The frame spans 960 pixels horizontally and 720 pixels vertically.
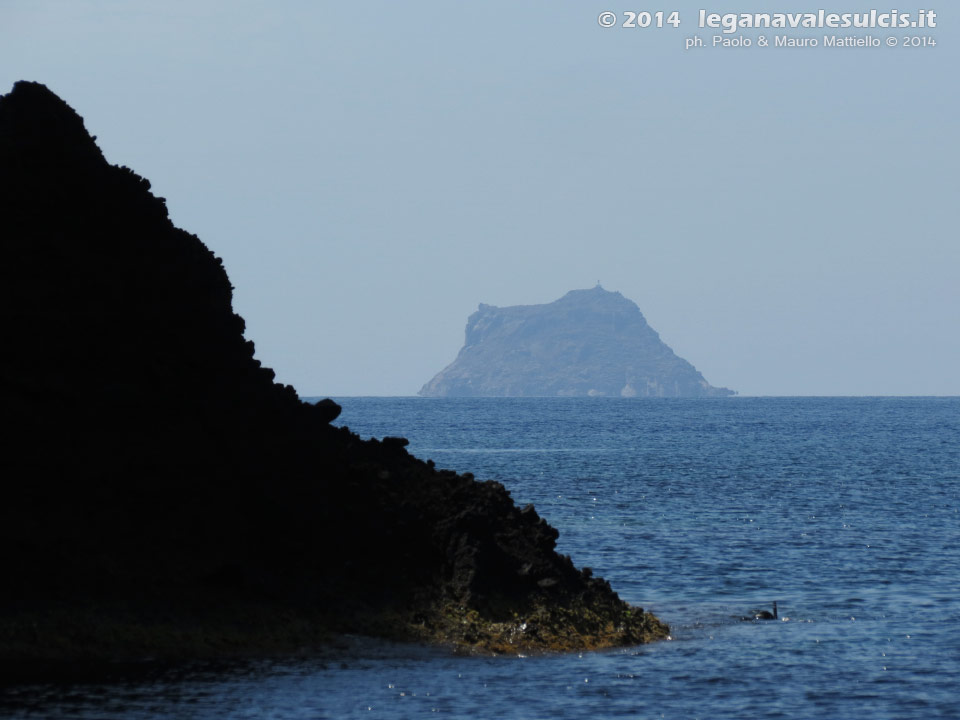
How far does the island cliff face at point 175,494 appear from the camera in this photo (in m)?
31.2

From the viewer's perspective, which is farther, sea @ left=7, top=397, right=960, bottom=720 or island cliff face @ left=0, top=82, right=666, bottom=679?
island cliff face @ left=0, top=82, right=666, bottom=679

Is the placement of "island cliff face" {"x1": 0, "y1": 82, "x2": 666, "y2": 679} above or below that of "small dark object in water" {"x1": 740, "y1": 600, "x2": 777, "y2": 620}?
above

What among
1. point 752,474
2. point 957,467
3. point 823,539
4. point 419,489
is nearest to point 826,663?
point 419,489

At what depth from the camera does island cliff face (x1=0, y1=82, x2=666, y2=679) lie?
102 feet

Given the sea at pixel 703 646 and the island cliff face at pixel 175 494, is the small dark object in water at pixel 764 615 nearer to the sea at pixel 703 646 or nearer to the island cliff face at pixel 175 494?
the sea at pixel 703 646

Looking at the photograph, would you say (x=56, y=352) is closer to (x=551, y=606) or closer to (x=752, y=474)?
(x=551, y=606)

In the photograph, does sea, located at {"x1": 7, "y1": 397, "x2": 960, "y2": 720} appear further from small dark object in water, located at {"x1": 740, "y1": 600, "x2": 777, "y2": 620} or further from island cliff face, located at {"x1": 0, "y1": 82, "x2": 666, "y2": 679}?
island cliff face, located at {"x1": 0, "y1": 82, "x2": 666, "y2": 679}

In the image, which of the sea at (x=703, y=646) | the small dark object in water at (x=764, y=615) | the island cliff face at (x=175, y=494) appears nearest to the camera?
the sea at (x=703, y=646)

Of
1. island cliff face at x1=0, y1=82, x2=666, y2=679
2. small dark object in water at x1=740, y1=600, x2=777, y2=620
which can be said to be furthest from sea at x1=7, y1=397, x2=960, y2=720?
island cliff face at x1=0, y1=82, x2=666, y2=679

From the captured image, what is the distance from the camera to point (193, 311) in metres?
36.8

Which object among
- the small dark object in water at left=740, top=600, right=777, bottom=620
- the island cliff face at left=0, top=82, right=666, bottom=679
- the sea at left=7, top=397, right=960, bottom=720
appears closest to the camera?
the sea at left=7, top=397, right=960, bottom=720

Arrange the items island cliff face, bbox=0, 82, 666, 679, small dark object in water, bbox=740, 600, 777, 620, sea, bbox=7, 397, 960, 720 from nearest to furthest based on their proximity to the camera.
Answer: sea, bbox=7, 397, 960, 720
island cliff face, bbox=0, 82, 666, 679
small dark object in water, bbox=740, 600, 777, 620

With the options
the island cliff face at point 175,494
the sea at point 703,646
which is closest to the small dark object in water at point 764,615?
the sea at point 703,646

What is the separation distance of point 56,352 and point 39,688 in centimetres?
984
